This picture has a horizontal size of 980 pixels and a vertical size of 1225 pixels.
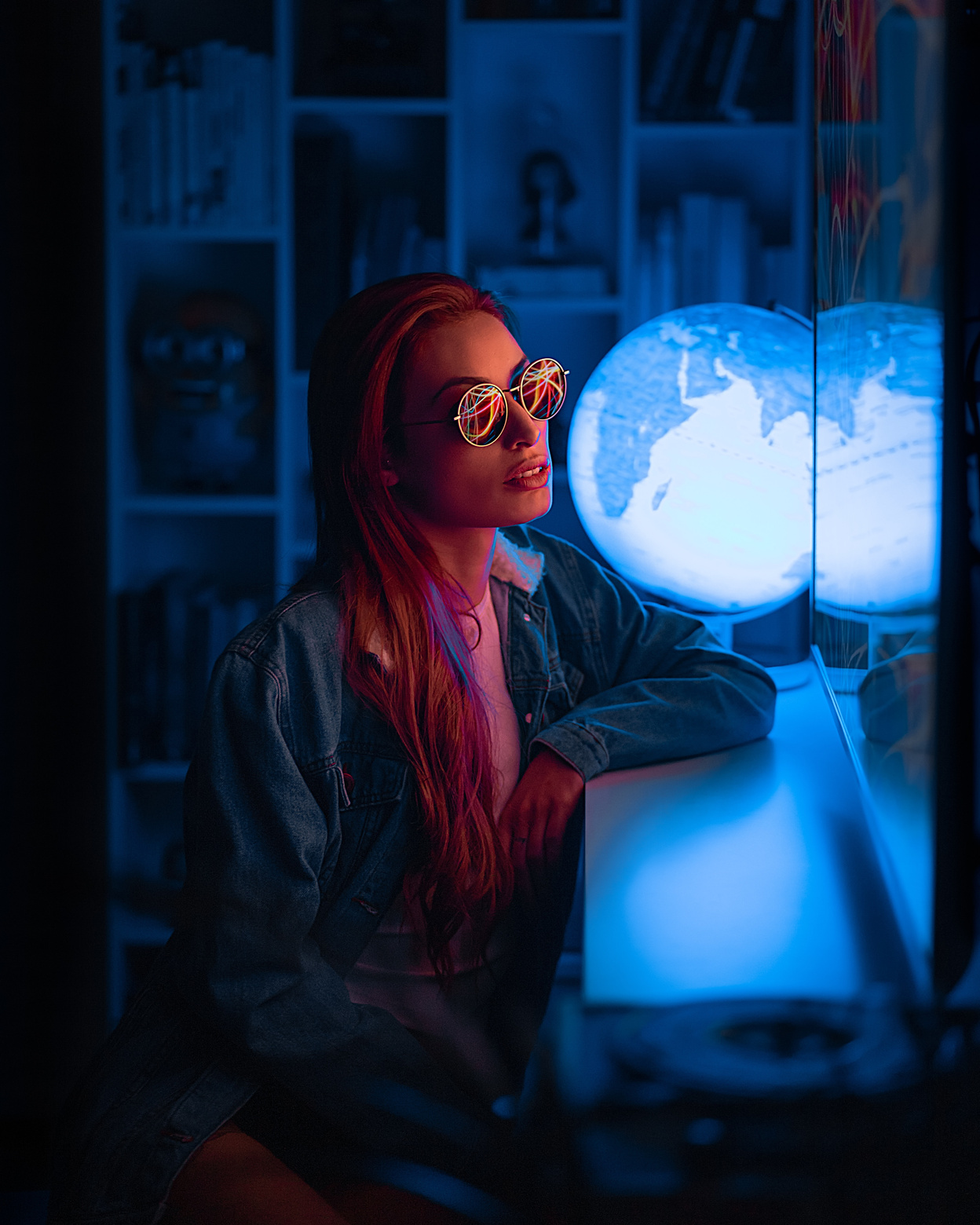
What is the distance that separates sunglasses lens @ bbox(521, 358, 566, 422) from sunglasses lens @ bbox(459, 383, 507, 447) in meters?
0.03

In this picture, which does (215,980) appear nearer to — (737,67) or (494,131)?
(494,131)

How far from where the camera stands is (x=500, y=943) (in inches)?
43.0

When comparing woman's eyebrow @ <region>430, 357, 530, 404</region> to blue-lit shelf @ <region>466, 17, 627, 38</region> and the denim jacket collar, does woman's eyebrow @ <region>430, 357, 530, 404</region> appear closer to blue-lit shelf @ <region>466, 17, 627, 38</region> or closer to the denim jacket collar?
the denim jacket collar

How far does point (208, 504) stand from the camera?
144cm

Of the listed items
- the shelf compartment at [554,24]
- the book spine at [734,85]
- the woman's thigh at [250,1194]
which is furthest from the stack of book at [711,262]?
the woman's thigh at [250,1194]

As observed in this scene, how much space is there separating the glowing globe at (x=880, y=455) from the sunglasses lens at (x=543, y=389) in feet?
0.93

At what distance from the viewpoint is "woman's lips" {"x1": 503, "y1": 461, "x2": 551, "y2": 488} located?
Answer: 3.40 feet

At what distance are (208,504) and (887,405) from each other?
101cm

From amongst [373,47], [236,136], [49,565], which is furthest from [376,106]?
[49,565]

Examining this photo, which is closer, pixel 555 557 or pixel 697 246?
pixel 555 557

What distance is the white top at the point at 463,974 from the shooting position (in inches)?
41.7

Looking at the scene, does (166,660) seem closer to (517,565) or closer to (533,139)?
(517,565)

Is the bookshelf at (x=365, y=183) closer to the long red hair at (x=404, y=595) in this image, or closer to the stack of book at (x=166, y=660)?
the stack of book at (x=166, y=660)

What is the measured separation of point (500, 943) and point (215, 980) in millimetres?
307
